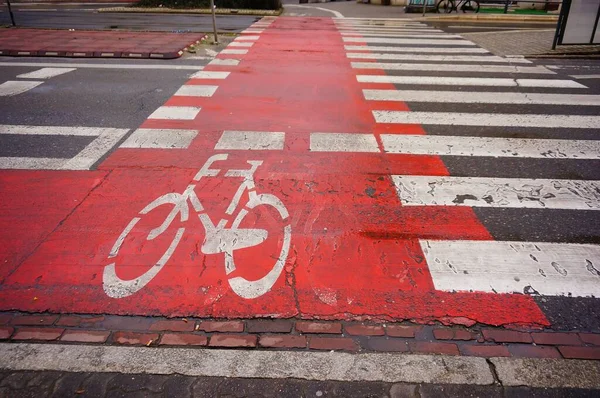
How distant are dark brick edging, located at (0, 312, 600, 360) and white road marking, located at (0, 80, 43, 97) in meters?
7.30

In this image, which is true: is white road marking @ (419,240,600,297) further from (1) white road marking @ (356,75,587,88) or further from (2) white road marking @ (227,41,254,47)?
(2) white road marking @ (227,41,254,47)

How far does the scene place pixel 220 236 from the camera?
4.25m

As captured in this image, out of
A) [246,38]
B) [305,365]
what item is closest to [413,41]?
[246,38]

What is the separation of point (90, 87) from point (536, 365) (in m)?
9.68

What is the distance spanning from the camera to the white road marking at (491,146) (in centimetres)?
611

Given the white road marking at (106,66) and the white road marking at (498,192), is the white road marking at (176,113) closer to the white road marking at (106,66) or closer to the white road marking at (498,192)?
the white road marking at (106,66)

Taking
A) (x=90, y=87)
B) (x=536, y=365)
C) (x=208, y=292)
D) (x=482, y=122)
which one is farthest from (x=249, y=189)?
(x=90, y=87)

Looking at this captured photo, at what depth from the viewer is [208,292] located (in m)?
3.60

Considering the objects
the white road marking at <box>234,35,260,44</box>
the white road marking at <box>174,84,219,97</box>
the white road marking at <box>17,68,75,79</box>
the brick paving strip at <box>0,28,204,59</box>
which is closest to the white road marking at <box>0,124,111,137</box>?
the white road marking at <box>174,84,219,97</box>

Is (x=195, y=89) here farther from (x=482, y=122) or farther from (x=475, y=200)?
→ (x=475, y=200)

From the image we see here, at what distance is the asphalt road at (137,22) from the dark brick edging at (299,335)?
15561 mm

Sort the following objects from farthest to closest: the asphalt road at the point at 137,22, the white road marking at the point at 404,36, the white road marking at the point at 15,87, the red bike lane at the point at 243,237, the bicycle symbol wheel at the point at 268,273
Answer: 1. the asphalt road at the point at 137,22
2. the white road marking at the point at 404,36
3. the white road marking at the point at 15,87
4. the bicycle symbol wheel at the point at 268,273
5. the red bike lane at the point at 243,237

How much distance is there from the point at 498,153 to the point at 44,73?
34.6 ft

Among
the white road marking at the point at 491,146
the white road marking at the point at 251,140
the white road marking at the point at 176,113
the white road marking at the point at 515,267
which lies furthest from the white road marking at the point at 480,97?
the white road marking at the point at 515,267
